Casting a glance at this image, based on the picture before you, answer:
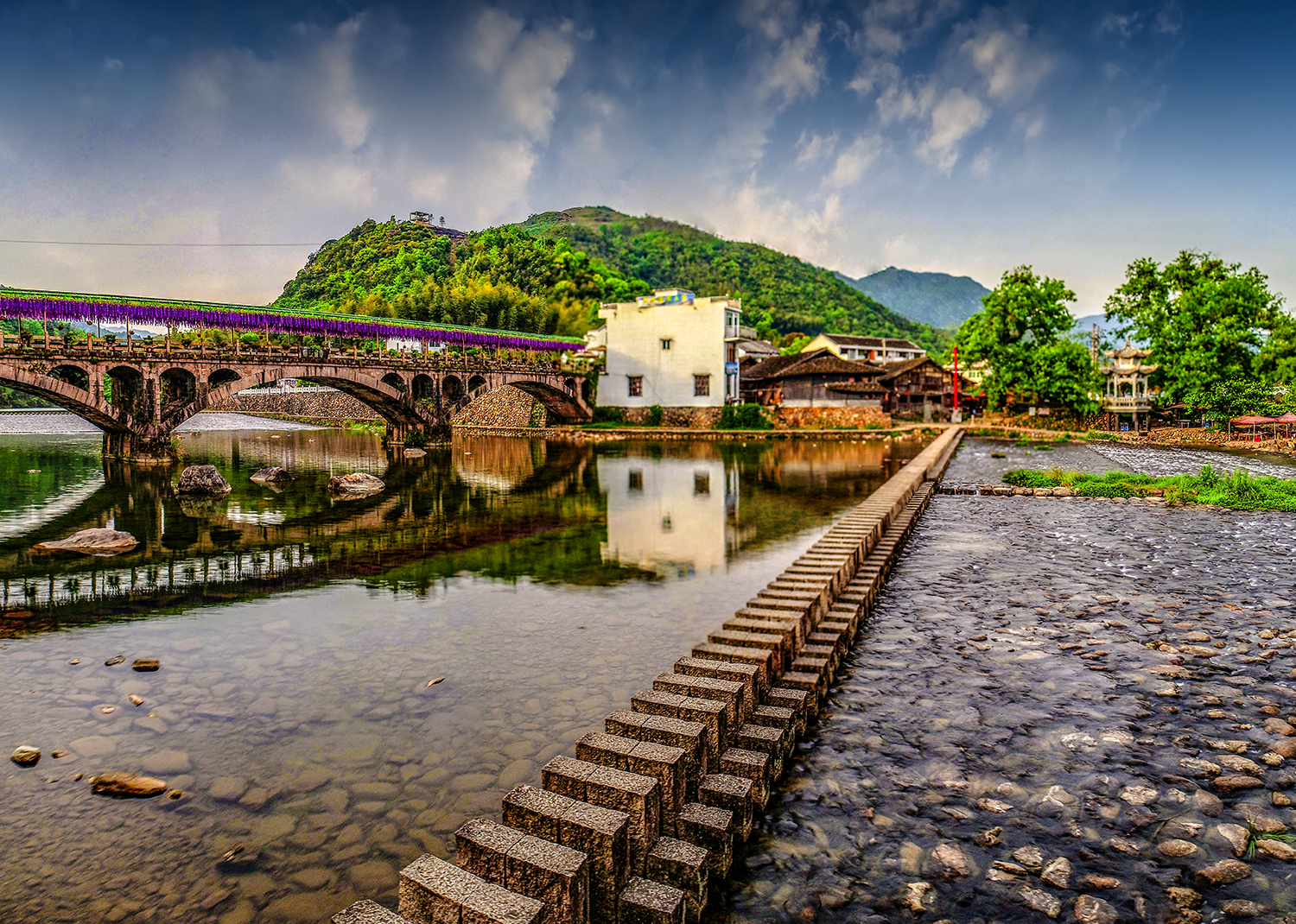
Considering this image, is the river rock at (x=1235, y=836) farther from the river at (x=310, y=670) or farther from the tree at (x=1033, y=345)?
the tree at (x=1033, y=345)

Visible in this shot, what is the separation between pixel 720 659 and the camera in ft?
23.5

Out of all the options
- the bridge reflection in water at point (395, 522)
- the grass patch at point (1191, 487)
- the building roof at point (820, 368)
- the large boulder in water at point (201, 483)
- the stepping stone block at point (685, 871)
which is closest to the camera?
the stepping stone block at point (685, 871)

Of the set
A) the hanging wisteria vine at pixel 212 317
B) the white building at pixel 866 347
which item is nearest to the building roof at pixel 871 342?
the white building at pixel 866 347

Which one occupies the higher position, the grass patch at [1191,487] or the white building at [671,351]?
the white building at [671,351]

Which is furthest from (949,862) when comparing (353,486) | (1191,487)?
(353,486)

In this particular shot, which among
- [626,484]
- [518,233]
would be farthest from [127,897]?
[518,233]

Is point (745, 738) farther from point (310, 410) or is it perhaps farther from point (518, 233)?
point (518, 233)

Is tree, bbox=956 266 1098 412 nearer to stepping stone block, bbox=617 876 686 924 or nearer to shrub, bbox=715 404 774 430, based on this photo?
shrub, bbox=715 404 774 430

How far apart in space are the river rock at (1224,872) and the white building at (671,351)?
209 ft

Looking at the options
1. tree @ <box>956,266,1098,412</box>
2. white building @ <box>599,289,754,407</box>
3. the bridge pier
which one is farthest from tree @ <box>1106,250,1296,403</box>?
the bridge pier

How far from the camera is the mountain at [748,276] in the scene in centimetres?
13100

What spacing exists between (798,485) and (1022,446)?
29.0 meters

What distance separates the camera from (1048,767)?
6.34 m

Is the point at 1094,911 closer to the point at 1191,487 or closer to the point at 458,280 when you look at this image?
the point at 1191,487
